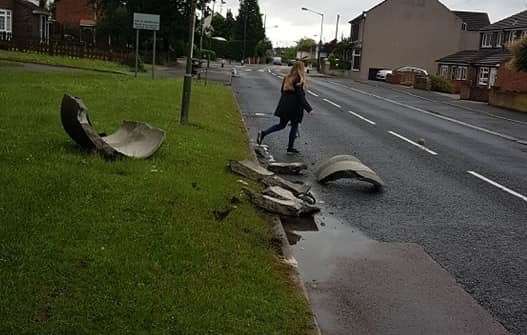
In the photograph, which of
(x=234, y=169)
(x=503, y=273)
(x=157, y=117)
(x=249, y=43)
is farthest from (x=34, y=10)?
(x=249, y=43)

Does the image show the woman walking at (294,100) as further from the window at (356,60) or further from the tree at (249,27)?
the tree at (249,27)

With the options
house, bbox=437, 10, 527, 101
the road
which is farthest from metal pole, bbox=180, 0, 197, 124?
house, bbox=437, 10, 527, 101

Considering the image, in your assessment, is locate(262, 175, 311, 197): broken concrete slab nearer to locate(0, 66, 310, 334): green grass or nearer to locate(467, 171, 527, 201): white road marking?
locate(0, 66, 310, 334): green grass

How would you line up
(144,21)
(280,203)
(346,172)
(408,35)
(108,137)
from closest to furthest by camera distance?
(280,203) → (108,137) → (346,172) → (144,21) → (408,35)

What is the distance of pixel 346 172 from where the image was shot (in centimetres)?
988

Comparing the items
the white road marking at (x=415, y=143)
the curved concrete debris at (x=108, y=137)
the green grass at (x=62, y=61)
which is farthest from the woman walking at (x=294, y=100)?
the green grass at (x=62, y=61)

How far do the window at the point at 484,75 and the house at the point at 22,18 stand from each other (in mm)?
35839

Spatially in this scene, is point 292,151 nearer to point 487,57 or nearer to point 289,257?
point 289,257

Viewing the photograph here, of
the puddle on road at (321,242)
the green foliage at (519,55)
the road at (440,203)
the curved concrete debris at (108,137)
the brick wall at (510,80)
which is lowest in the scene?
the puddle on road at (321,242)

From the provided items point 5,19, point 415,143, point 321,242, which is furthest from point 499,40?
point 321,242

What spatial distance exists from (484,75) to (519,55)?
65.2 feet

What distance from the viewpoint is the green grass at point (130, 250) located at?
391 cm

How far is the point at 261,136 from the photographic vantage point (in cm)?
1327

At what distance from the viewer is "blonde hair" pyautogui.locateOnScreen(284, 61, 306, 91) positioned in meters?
12.7
